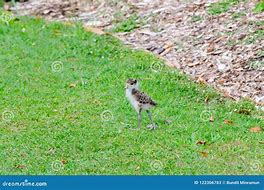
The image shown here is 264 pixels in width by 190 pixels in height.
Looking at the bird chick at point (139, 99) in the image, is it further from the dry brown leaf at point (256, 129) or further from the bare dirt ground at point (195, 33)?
the bare dirt ground at point (195, 33)

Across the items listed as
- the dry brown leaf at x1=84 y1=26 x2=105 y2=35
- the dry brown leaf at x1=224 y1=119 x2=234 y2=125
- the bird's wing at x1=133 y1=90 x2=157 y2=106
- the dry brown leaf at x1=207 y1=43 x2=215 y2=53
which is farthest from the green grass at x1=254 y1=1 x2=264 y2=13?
the bird's wing at x1=133 y1=90 x2=157 y2=106

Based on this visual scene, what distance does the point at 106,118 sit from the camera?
27.1 feet

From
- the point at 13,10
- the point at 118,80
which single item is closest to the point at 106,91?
the point at 118,80

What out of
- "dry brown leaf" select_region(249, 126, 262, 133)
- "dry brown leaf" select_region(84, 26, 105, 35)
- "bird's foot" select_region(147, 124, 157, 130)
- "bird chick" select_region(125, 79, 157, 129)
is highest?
"bird chick" select_region(125, 79, 157, 129)

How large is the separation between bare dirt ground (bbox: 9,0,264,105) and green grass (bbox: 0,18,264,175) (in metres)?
0.34

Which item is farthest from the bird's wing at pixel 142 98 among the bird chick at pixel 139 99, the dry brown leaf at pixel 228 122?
the dry brown leaf at pixel 228 122

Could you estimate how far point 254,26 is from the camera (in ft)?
33.5

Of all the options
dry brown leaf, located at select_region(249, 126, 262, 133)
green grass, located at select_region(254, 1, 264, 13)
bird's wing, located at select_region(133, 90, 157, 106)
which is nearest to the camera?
bird's wing, located at select_region(133, 90, 157, 106)

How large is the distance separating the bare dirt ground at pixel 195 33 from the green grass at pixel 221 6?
8 cm

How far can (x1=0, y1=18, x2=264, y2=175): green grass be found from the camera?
23.5 ft

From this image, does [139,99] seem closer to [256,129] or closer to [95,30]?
[256,129]

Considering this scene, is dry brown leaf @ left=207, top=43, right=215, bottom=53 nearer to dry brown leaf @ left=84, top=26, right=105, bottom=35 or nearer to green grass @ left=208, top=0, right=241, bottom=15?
green grass @ left=208, top=0, right=241, bottom=15

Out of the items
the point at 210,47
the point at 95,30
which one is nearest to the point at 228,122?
the point at 210,47

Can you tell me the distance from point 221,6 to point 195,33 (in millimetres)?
759
